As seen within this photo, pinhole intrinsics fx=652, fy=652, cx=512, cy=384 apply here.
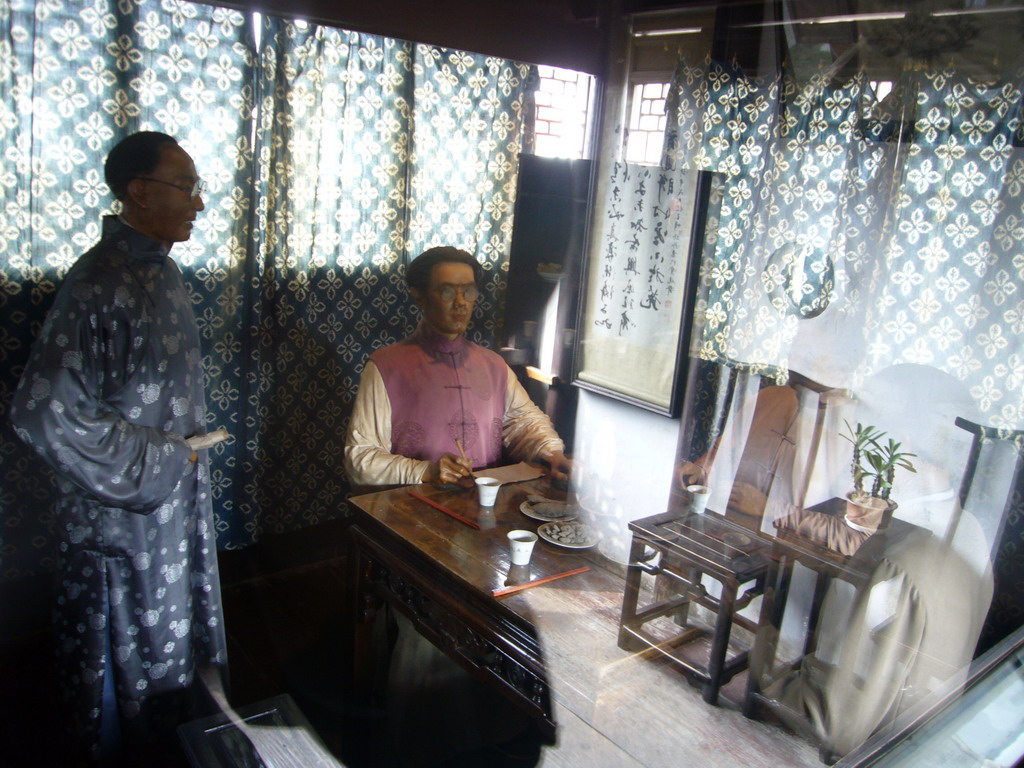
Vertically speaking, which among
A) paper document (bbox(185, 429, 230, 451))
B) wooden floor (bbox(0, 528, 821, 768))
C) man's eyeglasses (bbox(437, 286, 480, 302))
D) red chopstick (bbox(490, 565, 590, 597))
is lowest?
wooden floor (bbox(0, 528, 821, 768))

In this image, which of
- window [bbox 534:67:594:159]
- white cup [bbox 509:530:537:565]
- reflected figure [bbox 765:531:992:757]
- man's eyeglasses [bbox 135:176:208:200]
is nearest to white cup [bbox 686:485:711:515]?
reflected figure [bbox 765:531:992:757]

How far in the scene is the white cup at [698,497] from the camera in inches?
43.9

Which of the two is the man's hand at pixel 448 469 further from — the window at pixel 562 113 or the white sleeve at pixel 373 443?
the window at pixel 562 113

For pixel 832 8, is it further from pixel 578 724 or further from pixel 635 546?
pixel 578 724

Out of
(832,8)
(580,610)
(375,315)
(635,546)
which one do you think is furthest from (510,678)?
(832,8)

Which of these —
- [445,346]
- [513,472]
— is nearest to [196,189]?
[445,346]

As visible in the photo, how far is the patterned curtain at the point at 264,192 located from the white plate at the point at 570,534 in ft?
1.57

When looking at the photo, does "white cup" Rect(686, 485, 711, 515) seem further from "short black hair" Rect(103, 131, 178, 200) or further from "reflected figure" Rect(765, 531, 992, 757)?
"short black hair" Rect(103, 131, 178, 200)

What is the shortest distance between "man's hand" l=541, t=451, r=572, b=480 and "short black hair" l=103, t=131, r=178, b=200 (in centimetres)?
83

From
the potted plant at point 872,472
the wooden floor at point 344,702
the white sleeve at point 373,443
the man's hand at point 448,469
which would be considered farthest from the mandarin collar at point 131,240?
the potted plant at point 872,472

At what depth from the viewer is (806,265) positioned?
97 centimetres

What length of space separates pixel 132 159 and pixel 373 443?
61 centimetres

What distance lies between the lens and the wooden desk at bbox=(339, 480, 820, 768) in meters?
0.99

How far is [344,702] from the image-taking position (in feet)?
4.29
